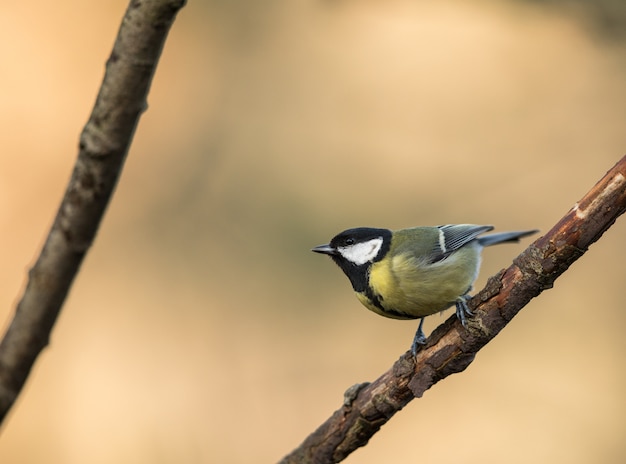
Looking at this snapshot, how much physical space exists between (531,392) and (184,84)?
2.56 meters

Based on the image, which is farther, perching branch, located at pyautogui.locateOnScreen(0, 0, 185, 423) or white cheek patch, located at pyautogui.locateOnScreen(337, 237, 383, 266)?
white cheek patch, located at pyautogui.locateOnScreen(337, 237, 383, 266)

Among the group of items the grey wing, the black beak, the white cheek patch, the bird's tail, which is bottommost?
the black beak

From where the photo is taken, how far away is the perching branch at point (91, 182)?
92 cm

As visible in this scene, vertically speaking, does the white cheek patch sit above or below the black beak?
above

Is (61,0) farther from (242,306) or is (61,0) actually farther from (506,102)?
(506,102)

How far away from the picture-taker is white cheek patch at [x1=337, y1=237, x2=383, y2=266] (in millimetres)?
2289

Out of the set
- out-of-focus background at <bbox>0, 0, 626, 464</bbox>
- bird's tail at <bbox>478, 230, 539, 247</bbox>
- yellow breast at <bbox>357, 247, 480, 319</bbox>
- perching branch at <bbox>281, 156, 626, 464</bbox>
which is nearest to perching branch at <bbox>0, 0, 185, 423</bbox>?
perching branch at <bbox>281, 156, 626, 464</bbox>

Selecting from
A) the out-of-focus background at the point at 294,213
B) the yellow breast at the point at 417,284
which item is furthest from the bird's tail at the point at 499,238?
the out-of-focus background at the point at 294,213

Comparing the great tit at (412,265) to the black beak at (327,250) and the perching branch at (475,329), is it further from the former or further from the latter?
the perching branch at (475,329)

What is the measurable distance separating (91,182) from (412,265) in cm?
130

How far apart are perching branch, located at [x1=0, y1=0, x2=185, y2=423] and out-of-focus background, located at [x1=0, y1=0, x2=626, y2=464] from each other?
7.69ft

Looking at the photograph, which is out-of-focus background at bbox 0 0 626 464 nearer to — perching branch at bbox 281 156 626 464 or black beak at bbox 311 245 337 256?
black beak at bbox 311 245 337 256

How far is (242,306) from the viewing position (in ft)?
12.5

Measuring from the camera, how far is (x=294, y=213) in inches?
150
